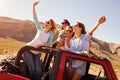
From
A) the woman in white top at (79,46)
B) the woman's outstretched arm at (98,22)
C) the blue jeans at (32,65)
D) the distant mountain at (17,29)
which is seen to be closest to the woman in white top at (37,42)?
the blue jeans at (32,65)

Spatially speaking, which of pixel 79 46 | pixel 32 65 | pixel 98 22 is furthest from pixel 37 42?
pixel 98 22

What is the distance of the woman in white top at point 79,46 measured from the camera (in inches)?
210

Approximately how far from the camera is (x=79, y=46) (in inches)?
224

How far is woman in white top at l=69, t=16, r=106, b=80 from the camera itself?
210 inches

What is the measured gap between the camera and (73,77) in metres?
5.36

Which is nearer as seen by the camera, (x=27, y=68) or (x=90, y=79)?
(x=27, y=68)

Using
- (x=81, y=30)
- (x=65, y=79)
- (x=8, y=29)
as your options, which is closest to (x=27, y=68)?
(x=65, y=79)

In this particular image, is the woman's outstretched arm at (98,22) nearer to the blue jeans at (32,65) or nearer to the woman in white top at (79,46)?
the woman in white top at (79,46)

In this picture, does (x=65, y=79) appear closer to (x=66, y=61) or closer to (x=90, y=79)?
(x=66, y=61)

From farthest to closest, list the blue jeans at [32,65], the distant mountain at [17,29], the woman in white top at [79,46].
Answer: the distant mountain at [17,29] < the blue jeans at [32,65] < the woman in white top at [79,46]

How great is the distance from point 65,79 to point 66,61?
0.33 m

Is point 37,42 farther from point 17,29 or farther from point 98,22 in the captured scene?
point 17,29

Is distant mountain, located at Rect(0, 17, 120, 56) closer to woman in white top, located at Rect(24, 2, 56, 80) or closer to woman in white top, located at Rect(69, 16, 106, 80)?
woman in white top, located at Rect(24, 2, 56, 80)

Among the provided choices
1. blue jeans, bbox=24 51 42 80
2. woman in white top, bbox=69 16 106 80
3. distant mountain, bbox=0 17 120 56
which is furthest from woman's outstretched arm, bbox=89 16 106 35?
distant mountain, bbox=0 17 120 56
